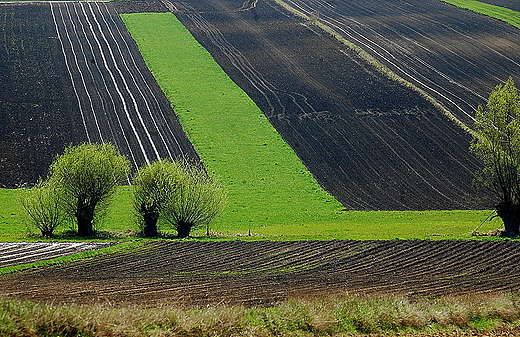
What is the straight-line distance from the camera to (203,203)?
45.4 m

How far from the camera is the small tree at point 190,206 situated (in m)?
45.2

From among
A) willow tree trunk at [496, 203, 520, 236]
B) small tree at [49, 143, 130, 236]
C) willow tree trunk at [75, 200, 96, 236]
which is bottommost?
willow tree trunk at [496, 203, 520, 236]

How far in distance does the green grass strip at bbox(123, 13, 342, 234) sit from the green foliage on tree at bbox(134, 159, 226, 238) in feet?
17.3

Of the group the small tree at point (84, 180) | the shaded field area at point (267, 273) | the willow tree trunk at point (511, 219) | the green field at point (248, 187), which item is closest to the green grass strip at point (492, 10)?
the green field at point (248, 187)

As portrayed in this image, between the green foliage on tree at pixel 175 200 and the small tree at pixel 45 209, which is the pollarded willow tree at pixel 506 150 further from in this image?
the small tree at pixel 45 209

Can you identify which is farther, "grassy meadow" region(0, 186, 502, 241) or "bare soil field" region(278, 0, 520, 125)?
"bare soil field" region(278, 0, 520, 125)

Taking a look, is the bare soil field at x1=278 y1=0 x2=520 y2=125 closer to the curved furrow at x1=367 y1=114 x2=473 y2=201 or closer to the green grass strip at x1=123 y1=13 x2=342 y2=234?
the curved furrow at x1=367 y1=114 x2=473 y2=201

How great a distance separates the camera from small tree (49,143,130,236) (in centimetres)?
4538

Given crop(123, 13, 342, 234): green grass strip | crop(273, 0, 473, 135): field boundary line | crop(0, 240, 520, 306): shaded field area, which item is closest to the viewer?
crop(0, 240, 520, 306): shaded field area

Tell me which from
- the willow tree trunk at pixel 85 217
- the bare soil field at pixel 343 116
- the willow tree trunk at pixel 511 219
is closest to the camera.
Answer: the willow tree trunk at pixel 511 219

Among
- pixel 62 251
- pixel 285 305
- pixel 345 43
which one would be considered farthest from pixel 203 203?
pixel 345 43

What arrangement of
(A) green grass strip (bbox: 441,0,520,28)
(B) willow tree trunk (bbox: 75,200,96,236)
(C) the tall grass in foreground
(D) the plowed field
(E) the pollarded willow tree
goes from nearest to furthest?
(C) the tall grass in foreground
(D) the plowed field
(E) the pollarded willow tree
(B) willow tree trunk (bbox: 75,200,96,236)
(A) green grass strip (bbox: 441,0,520,28)

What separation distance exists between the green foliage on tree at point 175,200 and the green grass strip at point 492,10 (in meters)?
68.7

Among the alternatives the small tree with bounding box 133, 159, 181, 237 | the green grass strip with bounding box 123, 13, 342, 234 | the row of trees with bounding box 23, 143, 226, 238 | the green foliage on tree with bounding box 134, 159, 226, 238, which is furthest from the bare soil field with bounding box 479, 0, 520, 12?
the small tree with bounding box 133, 159, 181, 237
